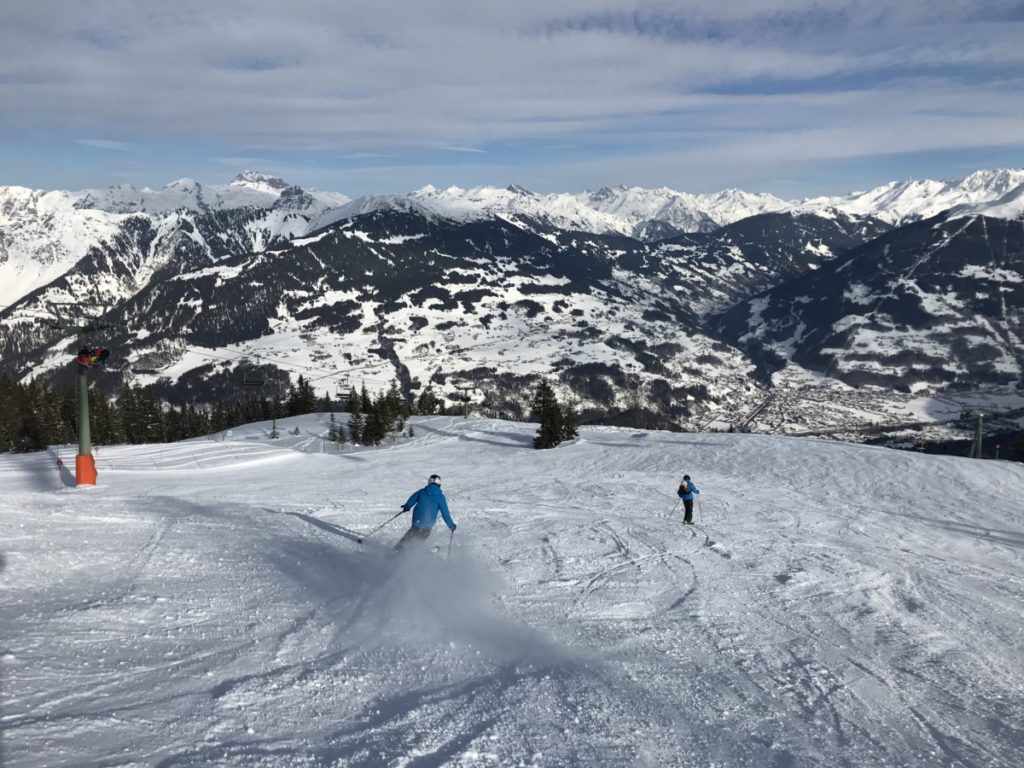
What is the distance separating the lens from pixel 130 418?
7375 cm

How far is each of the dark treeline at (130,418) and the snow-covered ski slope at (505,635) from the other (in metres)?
33.7

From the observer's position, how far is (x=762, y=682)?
8.82m

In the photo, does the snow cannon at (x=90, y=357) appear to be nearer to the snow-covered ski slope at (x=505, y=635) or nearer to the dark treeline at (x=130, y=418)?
the snow-covered ski slope at (x=505, y=635)

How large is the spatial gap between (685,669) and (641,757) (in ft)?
8.90

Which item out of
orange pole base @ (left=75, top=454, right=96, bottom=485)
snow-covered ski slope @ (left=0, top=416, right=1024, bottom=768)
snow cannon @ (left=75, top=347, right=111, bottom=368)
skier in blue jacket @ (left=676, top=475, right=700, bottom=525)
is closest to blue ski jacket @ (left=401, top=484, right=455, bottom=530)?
snow-covered ski slope @ (left=0, top=416, right=1024, bottom=768)

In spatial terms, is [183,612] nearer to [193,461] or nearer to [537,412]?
[193,461]

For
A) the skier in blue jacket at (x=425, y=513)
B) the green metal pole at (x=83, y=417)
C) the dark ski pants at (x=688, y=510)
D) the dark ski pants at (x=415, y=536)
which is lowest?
the dark ski pants at (x=688, y=510)

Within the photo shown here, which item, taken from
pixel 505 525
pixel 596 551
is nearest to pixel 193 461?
pixel 505 525

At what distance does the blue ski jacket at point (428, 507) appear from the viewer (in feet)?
45.5

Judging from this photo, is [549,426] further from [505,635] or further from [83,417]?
[505,635]

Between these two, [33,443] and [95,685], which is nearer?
[95,685]

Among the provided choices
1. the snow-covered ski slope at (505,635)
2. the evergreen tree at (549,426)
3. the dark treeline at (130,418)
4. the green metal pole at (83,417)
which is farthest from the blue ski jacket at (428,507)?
the dark treeline at (130,418)

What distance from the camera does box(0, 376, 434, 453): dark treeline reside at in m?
55.9

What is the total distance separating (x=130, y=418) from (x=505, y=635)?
7698cm
